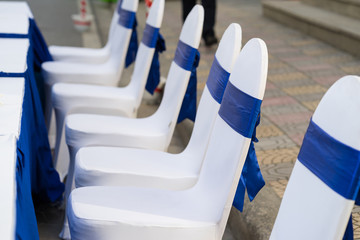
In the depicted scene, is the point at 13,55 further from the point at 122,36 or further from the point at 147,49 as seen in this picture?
the point at 122,36

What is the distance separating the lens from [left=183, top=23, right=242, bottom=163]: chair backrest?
1.86 metres

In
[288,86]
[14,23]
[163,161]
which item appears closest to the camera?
[163,161]

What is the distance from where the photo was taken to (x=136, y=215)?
5.21 feet

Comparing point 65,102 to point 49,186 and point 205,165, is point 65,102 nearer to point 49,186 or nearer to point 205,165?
point 49,186

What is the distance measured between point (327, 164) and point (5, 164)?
29.6 inches

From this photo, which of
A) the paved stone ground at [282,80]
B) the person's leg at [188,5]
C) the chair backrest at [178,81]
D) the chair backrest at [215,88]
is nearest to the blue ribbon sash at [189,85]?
the chair backrest at [178,81]

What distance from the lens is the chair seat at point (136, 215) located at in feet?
5.08

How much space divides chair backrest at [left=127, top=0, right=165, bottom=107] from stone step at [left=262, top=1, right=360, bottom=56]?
7.95 feet

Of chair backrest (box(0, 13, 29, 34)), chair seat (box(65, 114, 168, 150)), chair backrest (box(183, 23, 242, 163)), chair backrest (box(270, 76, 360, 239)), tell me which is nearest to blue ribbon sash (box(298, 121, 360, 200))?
chair backrest (box(270, 76, 360, 239))

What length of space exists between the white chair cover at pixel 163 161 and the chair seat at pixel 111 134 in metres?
0.19

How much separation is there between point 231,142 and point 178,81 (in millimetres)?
753

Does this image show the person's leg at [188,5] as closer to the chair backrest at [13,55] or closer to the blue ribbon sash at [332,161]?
the chair backrest at [13,55]

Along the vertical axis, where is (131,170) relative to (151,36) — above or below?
below

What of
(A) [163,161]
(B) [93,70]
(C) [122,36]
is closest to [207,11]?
(C) [122,36]
